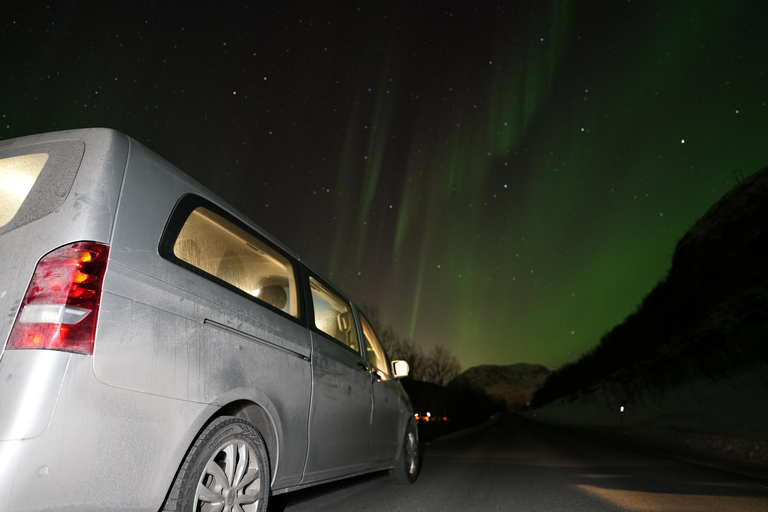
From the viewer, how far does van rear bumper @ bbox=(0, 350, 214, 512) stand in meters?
1.77

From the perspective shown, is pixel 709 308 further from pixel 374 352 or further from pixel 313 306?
pixel 313 306

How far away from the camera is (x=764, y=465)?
1016 cm

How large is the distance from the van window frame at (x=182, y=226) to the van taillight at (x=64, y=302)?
0.39 metres

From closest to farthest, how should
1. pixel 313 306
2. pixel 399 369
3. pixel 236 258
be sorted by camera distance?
pixel 236 258 < pixel 313 306 < pixel 399 369

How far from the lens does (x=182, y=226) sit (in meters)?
2.66

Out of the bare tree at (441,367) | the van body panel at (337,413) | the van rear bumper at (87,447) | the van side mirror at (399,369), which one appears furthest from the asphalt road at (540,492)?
the bare tree at (441,367)

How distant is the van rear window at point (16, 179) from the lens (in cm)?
242

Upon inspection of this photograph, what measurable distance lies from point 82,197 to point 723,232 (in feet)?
187

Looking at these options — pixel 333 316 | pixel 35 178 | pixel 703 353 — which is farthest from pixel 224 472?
pixel 703 353

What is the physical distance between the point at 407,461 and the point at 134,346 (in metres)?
4.82

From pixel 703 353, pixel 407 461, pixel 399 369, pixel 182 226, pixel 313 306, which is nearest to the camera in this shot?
pixel 182 226

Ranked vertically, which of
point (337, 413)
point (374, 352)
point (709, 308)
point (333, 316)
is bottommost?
point (337, 413)

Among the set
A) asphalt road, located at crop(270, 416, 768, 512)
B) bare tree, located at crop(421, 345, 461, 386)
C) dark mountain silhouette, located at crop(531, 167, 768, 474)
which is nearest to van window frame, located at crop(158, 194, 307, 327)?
asphalt road, located at crop(270, 416, 768, 512)

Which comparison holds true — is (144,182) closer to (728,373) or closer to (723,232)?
(728,373)
